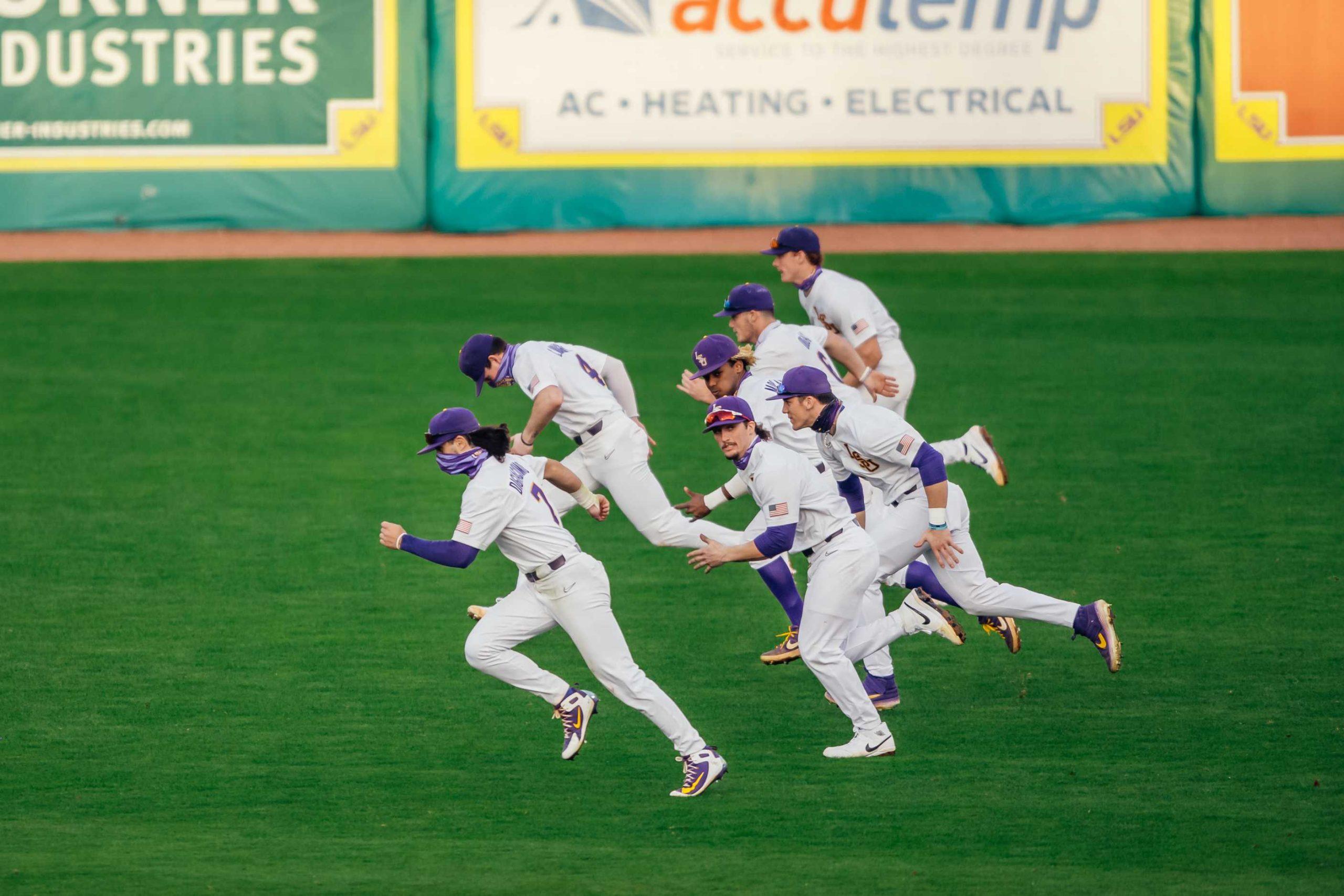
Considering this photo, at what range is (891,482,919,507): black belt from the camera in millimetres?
9148

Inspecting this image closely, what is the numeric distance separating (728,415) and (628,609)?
11.0 ft

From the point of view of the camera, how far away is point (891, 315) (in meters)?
18.3

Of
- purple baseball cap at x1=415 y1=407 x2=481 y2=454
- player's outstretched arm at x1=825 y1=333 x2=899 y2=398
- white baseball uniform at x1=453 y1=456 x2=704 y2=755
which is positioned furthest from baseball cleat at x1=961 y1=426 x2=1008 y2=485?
purple baseball cap at x1=415 y1=407 x2=481 y2=454

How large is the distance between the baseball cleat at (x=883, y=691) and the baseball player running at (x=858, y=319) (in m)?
2.11

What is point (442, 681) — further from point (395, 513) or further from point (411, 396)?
point (411, 396)

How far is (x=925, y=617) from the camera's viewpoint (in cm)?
920

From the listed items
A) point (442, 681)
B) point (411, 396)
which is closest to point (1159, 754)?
point (442, 681)

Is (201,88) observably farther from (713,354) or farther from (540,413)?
(713,354)

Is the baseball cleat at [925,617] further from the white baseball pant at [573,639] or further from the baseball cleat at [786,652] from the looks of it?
the white baseball pant at [573,639]

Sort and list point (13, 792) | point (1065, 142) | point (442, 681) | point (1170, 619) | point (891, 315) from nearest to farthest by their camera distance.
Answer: point (13, 792) → point (442, 681) → point (1170, 619) → point (891, 315) → point (1065, 142)

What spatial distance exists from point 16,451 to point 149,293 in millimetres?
4681

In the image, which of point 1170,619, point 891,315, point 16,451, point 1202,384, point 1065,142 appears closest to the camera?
point 1170,619

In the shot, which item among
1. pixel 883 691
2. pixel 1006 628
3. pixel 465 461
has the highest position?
pixel 465 461

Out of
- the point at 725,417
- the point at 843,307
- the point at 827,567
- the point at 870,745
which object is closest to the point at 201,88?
the point at 843,307
